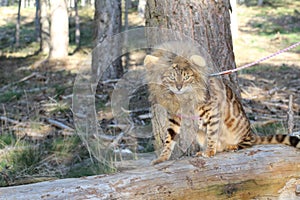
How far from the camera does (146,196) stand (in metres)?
3.52

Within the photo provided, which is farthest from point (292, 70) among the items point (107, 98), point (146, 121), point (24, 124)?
point (24, 124)

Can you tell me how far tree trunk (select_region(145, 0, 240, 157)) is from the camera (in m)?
4.60

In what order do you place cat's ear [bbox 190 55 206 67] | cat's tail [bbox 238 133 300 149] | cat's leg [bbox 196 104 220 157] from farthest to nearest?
cat's tail [bbox 238 133 300 149], cat's leg [bbox 196 104 220 157], cat's ear [bbox 190 55 206 67]

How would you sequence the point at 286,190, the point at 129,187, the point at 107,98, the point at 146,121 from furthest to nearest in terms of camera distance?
1. the point at 107,98
2. the point at 146,121
3. the point at 286,190
4. the point at 129,187

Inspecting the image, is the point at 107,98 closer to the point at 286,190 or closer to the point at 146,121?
the point at 146,121

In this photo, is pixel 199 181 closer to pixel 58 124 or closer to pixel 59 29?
pixel 58 124

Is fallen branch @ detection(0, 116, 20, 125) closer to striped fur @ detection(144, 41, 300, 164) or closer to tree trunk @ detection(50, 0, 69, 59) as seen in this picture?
striped fur @ detection(144, 41, 300, 164)

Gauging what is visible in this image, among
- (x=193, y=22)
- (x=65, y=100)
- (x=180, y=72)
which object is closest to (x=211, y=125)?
(x=180, y=72)

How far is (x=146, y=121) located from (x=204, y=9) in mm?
3014

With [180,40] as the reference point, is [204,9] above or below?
above

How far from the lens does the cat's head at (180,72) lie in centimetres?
359

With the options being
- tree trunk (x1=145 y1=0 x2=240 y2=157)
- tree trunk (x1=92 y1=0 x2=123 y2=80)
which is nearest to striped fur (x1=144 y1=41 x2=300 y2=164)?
tree trunk (x1=145 y1=0 x2=240 y2=157)

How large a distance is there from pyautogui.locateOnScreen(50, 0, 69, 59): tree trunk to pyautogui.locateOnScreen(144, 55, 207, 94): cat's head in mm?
13999

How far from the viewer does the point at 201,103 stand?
3.82 meters
